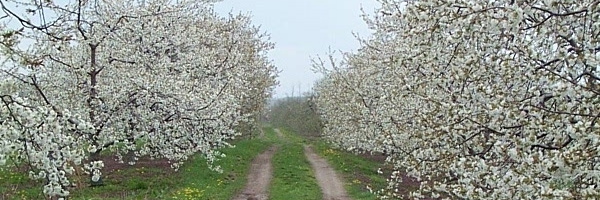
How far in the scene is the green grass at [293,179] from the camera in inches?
675

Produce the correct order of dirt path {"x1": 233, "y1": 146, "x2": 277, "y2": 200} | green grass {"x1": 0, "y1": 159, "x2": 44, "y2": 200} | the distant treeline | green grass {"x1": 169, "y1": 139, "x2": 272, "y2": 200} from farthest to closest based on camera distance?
1. the distant treeline
2. dirt path {"x1": 233, "y1": 146, "x2": 277, "y2": 200}
3. green grass {"x1": 169, "y1": 139, "x2": 272, "y2": 200}
4. green grass {"x1": 0, "y1": 159, "x2": 44, "y2": 200}

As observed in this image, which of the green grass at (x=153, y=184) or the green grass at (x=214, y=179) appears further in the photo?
the green grass at (x=214, y=179)

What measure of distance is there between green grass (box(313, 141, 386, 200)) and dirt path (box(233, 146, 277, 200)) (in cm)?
244

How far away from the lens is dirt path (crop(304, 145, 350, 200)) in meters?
17.7

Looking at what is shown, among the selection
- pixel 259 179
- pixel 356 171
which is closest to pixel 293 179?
pixel 259 179

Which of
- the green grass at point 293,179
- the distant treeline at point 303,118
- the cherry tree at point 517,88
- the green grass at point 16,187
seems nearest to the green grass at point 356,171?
the green grass at point 293,179

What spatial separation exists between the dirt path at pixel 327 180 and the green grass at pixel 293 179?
8.5 inches

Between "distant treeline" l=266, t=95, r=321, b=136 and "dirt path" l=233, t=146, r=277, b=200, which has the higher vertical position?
"distant treeline" l=266, t=95, r=321, b=136

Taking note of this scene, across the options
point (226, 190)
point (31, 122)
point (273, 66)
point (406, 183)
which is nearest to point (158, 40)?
point (226, 190)

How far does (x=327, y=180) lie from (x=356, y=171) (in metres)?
3.02

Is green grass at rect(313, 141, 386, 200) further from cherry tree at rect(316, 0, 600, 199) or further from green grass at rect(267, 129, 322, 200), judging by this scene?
cherry tree at rect(316, 0, 600, 199)

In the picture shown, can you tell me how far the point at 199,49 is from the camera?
23.5 metres

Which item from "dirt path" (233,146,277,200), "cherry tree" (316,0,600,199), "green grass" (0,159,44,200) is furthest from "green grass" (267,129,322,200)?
"cherry tree" (316,0,600,199)

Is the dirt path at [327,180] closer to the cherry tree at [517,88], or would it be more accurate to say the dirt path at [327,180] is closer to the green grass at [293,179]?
the green grass at [293,179]
